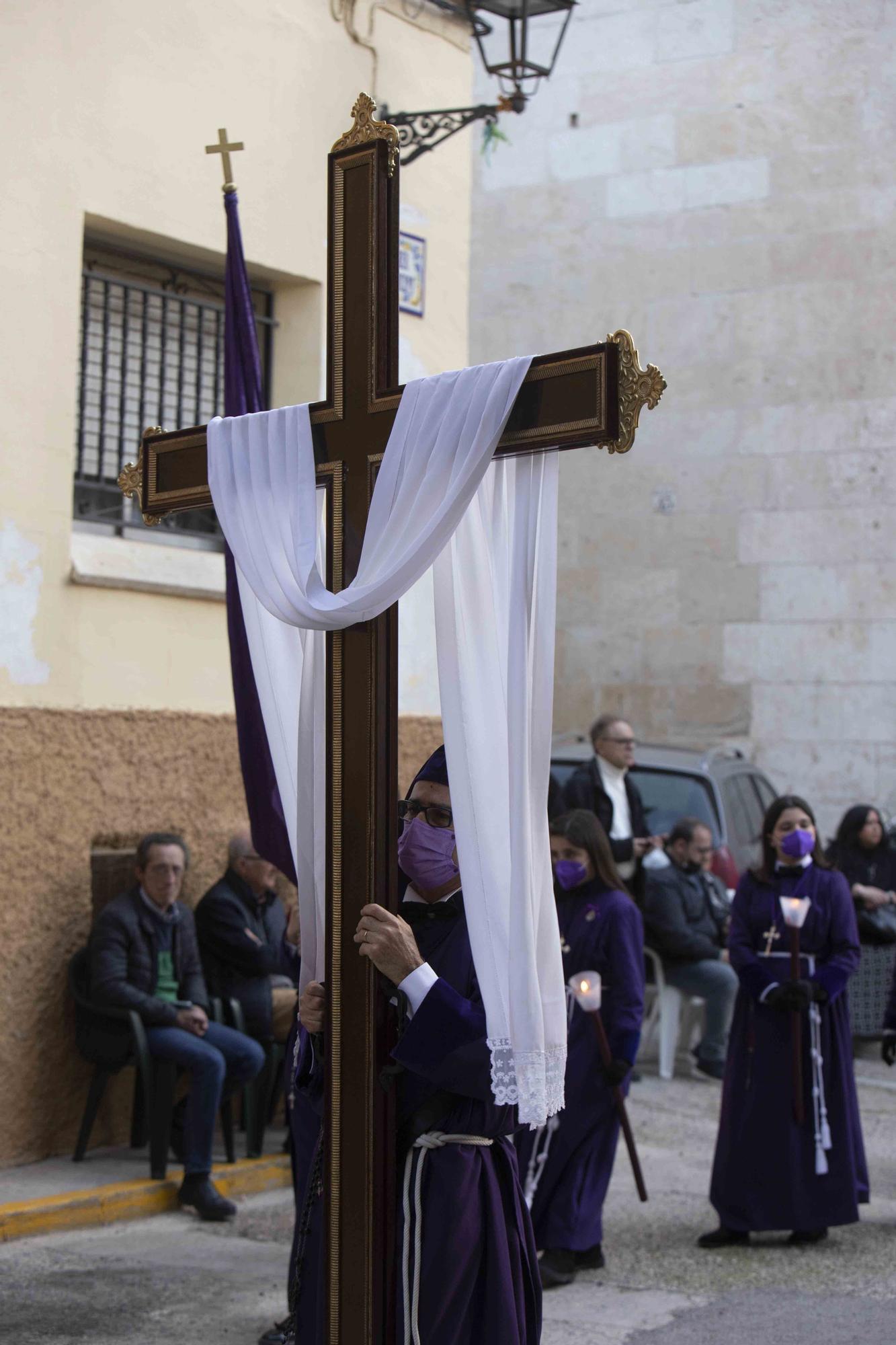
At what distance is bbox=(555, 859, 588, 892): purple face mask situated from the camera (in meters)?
7.00

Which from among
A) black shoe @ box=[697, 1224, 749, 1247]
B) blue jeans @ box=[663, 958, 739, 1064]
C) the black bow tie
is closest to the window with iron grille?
black shoe @ box=[697, 1224, 749, 1247]

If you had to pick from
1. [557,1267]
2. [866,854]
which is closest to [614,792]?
[866,854]

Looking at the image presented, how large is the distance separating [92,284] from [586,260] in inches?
336

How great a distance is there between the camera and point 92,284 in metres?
8.62

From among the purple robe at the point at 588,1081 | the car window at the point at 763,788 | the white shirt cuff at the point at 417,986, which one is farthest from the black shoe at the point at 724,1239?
the car window at the point at 763,788

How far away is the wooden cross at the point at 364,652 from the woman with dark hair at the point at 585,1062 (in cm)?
283

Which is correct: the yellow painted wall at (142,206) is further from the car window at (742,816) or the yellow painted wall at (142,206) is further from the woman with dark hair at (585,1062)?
the car window at (742,816)

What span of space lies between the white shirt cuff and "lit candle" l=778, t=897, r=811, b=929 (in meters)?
3.82

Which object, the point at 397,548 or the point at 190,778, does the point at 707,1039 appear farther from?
the point at 397,548

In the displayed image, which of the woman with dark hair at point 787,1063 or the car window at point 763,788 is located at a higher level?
the car window at point 763,788

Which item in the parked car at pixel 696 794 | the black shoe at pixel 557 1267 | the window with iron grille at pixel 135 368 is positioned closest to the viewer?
the black shoe at pixel 557 1267

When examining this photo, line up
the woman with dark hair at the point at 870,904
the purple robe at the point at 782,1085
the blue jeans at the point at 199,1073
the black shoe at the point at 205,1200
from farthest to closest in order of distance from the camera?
the woman with dark hair at the point at 870,904, the blue jeans at the point at 199,1073, the black shoe at the point at 205,1200, the purple robe at the point at 782,1085

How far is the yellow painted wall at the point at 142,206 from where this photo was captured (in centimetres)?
785

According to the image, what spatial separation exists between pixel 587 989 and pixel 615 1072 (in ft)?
1.35
